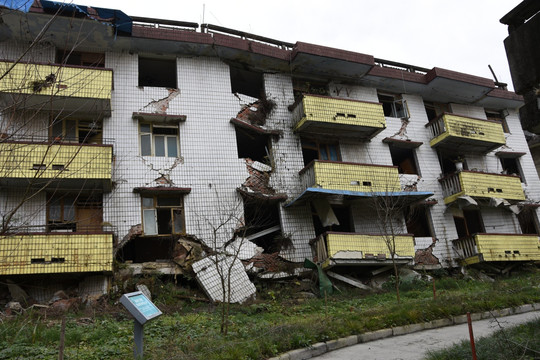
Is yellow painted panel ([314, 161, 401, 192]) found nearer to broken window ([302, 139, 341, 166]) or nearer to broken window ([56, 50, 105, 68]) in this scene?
broken window ([302, 139, 341, 166])

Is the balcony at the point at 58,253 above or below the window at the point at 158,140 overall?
below

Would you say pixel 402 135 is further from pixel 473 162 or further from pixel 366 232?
pixel 366 232

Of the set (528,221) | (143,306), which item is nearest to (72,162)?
(143,306)

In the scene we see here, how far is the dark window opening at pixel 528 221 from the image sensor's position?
20500mm

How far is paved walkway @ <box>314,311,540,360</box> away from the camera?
8.04 meters

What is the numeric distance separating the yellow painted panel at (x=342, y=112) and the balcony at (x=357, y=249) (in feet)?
14.2

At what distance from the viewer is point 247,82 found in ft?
63.7

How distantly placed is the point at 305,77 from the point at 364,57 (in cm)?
243

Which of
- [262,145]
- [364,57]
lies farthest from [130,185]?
[364,57]

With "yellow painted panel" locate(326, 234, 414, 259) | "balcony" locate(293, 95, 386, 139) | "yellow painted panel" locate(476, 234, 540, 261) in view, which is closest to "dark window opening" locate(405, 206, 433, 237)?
"yellow painted panel" locate(476, 234, 540, 261)

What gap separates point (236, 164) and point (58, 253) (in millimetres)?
6290

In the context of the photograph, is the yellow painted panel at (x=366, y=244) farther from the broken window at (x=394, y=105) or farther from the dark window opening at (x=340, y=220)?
the broken window at (x=394, y=105)

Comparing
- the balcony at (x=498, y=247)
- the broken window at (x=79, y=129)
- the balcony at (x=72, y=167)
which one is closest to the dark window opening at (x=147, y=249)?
the balcony at (x=72, y=167)

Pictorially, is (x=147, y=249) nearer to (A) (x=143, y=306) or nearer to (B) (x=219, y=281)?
(B) (x=219, y=281)
